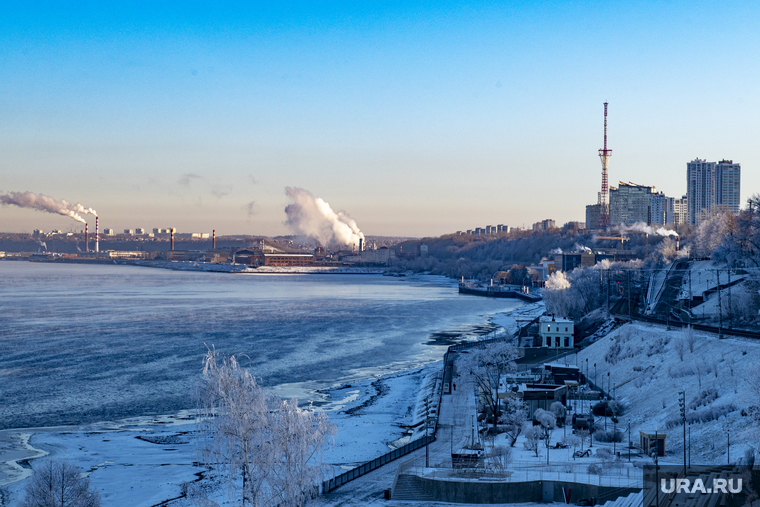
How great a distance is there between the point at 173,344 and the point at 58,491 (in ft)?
51.9

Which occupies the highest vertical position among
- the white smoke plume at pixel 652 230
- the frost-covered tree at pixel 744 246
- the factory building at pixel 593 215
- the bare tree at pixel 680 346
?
the factory building at pixel 593 215

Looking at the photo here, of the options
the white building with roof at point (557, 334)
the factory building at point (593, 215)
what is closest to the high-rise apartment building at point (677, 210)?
the factory building at point (593, 215)

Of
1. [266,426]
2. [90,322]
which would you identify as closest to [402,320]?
[90,322]

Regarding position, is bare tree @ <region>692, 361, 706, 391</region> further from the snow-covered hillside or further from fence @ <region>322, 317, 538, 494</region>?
fence @ <region>322, 317, 538, 494</region>

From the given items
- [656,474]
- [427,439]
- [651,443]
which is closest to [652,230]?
[651,443]

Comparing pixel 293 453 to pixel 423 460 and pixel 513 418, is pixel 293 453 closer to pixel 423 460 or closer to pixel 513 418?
pixel 423 460

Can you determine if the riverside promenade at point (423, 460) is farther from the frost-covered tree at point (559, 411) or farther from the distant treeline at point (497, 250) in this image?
the distant treeline at point (497, 250)

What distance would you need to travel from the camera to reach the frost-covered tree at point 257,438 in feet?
→ 23.4

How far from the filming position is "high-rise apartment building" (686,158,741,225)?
84500 mm

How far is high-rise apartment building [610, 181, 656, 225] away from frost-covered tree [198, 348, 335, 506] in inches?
3759

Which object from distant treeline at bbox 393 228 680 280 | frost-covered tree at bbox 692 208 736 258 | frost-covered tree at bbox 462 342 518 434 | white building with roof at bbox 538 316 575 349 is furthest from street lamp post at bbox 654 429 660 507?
distant treeline at bbox 393 228 680 280

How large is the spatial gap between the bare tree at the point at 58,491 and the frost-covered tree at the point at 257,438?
179cm

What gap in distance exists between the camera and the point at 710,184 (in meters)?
87.2

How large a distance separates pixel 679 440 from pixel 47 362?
16324mm
